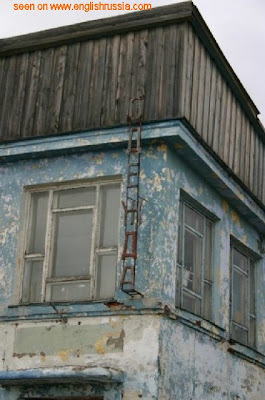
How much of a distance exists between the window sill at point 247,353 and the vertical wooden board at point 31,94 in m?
4.74

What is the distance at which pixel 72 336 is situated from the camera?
10.3m

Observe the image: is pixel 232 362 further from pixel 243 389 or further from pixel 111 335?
pixel 111 335

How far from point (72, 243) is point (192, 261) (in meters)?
2.02

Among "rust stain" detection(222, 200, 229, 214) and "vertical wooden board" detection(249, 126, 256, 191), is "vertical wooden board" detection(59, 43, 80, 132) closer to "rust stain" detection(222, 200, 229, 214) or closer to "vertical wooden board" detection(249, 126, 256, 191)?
"rust stain" detection(222, 200, 229, 214)

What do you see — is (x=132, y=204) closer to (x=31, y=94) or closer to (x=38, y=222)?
(x=38, y=222)

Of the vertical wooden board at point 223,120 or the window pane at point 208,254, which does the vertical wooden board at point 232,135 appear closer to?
the vertical wooden board at point 223,120

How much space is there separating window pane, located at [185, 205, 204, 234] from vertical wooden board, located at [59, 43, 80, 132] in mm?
2269

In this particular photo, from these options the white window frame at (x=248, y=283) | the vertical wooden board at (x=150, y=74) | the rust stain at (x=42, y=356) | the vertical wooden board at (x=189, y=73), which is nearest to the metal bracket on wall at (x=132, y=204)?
the vertical wooden board at (x=150, y=74)

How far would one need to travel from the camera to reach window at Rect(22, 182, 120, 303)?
10.8 metres

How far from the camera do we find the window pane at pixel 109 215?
10867 mm

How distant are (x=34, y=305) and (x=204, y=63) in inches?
181

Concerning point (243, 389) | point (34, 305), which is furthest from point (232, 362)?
point (34, 305)

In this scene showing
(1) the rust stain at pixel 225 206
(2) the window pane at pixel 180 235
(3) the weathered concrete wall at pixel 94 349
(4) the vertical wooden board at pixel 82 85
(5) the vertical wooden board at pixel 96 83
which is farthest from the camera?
(1) the rust stain at pixel 225 206

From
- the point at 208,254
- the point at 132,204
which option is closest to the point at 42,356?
the point at 132,204
